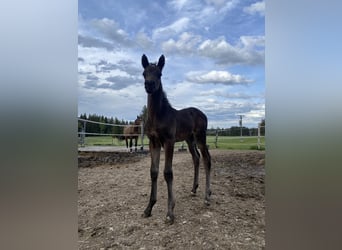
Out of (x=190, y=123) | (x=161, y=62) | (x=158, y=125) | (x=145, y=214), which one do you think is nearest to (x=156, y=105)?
(x=158, y=125)

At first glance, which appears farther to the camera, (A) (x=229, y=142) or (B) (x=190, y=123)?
(B) (x=190, y=123)

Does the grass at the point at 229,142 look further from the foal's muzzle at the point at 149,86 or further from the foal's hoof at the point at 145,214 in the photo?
the foal's hoof at the point at 145,214

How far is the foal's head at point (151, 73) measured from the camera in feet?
4.38

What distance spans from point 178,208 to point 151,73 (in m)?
0.91

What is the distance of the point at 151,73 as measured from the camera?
1.35 meters

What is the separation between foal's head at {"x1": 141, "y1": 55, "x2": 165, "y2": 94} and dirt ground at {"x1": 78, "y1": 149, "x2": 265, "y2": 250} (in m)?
0.75

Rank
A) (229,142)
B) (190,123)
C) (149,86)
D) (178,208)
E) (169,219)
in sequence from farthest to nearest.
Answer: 1. (190,123)
2. (178,208)
3. (229,142)
4. (169,219)
5. (149,86)

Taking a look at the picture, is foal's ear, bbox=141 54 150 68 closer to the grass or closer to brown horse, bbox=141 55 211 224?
brown horse, bbox=141 55 211 224

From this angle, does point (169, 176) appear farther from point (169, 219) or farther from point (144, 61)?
point (144, 61)

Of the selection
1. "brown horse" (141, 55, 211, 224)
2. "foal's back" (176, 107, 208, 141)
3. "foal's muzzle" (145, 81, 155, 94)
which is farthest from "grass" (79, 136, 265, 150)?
"foal's muzzle" (145, 81, 155, 94)

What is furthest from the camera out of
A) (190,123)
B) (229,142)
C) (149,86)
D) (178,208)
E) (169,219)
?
(190,123)

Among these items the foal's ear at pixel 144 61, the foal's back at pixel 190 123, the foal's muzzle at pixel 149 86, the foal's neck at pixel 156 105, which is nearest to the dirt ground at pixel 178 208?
the foal's back at pixel 190 123

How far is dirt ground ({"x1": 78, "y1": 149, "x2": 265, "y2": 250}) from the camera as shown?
46.6 inches
